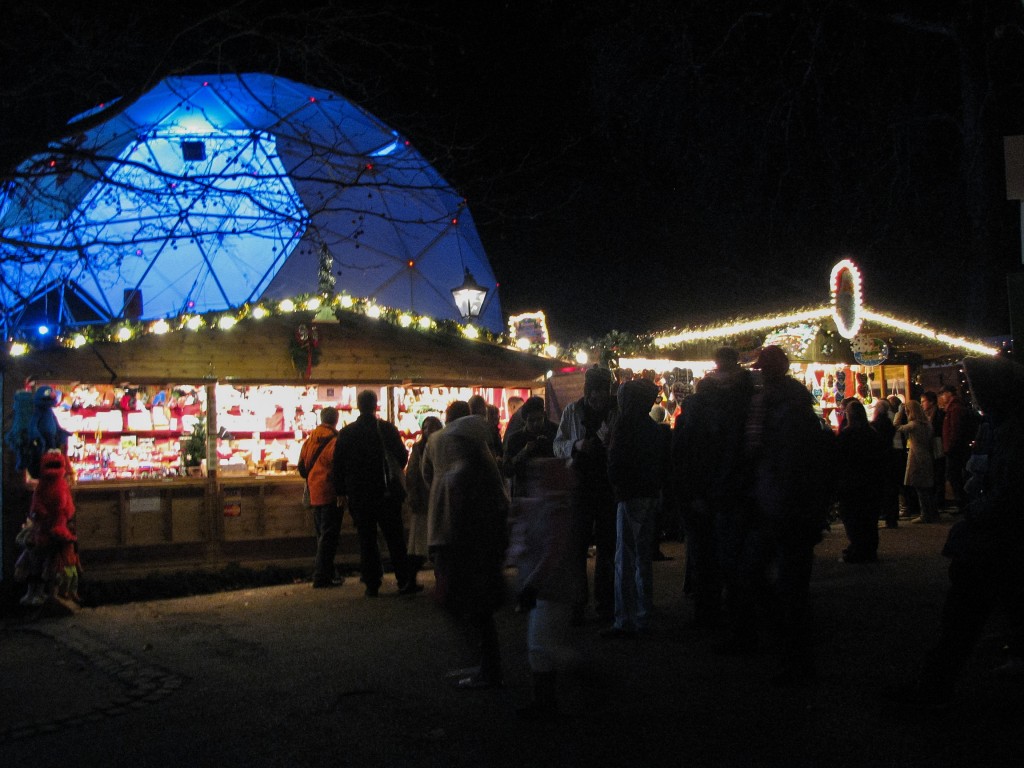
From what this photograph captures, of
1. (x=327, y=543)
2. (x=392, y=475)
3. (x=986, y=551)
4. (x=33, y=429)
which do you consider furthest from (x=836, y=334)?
(x=33, y=429)

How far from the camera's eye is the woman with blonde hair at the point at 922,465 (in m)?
14.6

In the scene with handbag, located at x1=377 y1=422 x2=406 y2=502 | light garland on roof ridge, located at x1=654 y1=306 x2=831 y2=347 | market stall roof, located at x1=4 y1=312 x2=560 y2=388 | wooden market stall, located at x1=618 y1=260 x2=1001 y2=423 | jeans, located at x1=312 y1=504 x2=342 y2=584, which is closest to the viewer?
handbag, located at x1=377 y1=422 x2=406 y2=502

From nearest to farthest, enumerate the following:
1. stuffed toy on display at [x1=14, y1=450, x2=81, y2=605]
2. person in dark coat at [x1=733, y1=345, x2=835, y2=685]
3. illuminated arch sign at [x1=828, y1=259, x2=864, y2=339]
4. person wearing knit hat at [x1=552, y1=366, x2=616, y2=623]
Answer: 1. person in dark coat at [x1=733, y1=345, x2=835, y2=685]
2. person wearing knit hat at [x1=552, y1=366, x2=616, y2=623]
3. stuffed toy on display at [x1=14, y1=450, x2=81, y2=605]
4. illuminated arch sign at [x1=828, y1=259, x2=864, y2=339]

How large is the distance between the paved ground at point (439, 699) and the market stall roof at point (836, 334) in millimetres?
7595

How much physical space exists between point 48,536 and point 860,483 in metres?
8.38

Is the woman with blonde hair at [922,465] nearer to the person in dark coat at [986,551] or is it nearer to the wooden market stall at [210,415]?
the wooden market stall at [210,415]

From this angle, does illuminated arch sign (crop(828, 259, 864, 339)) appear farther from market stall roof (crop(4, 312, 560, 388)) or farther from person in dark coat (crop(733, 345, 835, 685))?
person in dark coat (crop(733, 345, 835, 685))

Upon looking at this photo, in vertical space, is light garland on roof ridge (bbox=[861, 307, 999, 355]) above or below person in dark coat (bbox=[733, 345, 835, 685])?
above

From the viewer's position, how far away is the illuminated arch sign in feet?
50.0

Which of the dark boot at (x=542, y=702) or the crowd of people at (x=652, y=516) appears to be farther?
the dark boot at (x=542, y=702)

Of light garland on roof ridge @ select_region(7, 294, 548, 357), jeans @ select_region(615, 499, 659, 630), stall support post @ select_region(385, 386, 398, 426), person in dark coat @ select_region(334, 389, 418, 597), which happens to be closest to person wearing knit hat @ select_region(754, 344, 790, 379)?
jeans @ select_region(615, 499, 659, 630)

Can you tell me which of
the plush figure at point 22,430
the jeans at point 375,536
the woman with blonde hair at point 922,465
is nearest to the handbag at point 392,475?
the jeans at point 375,536

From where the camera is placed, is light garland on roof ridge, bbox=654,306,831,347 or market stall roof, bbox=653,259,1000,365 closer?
market stall roof, bbox=653,259,1000,365

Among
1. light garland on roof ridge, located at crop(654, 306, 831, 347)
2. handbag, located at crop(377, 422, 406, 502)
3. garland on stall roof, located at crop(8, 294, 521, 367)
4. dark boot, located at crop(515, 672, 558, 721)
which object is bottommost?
dark boot, located at crop(515, 672, 558, 721)
